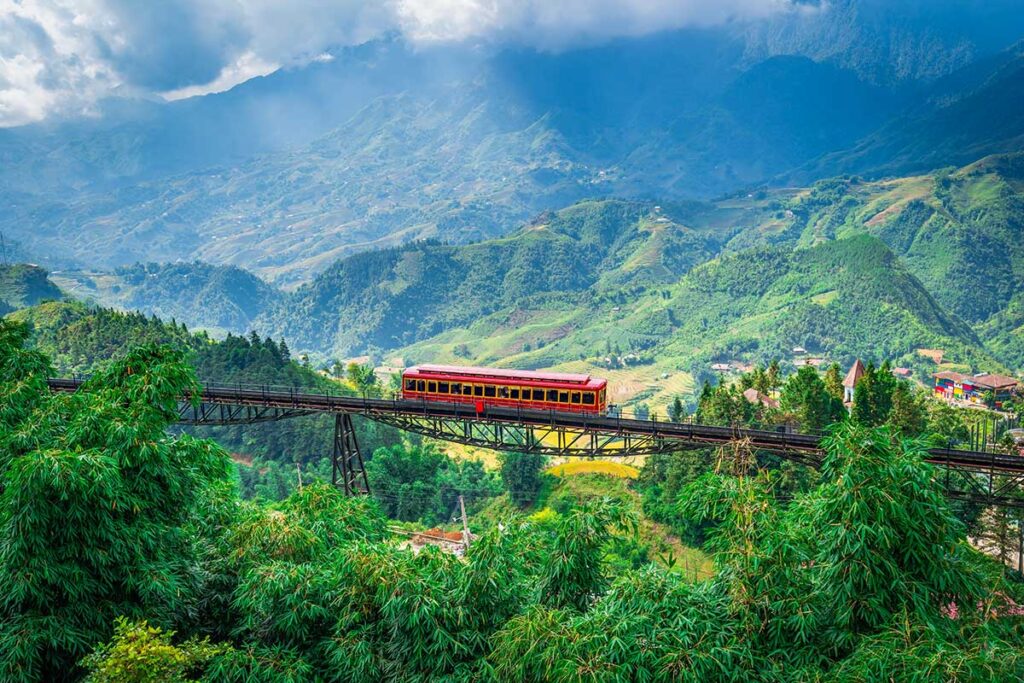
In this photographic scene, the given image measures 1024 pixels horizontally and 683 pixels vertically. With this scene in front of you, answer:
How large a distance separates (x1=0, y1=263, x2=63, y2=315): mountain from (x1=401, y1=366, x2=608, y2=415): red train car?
131m

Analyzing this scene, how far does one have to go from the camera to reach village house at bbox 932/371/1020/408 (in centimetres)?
9012

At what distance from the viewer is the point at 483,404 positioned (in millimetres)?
37688

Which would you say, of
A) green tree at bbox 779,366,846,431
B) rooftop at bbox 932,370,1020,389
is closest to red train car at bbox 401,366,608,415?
green tree at bbox 779,366,846,431

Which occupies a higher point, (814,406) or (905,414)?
(814,406)

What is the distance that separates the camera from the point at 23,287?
15238 centimetres

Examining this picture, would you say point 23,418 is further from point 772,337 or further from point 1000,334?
point 1000,334

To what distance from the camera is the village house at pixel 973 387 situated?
296 ft

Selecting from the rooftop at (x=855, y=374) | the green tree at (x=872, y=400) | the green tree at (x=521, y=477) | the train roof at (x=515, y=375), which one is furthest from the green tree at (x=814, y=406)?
the rooftop at (x=855, y=374)

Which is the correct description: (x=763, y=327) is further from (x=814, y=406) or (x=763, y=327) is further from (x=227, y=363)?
(x=814, y=406)

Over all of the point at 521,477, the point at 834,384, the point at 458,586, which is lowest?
the point at 521,477

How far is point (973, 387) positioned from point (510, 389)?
3281 inches

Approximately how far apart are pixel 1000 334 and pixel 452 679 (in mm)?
183663

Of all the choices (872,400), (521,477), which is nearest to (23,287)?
(521,477)

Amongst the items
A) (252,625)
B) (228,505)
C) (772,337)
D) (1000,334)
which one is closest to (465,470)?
(228,505)
